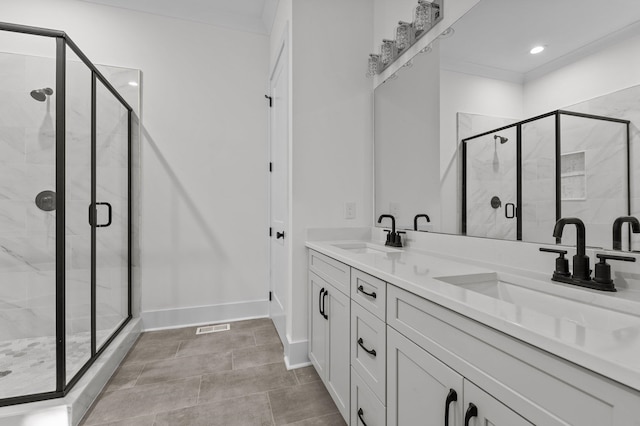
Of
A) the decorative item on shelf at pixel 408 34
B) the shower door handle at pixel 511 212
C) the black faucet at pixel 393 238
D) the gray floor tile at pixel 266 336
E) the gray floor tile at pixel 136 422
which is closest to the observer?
the shower door handle at pixel 511 212

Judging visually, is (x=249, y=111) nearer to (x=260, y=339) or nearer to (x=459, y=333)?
(x=260, y=339)

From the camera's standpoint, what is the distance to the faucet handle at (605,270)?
817 millimetres

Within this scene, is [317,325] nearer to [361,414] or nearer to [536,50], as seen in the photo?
[361,414]

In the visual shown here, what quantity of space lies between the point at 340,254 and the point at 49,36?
1.87m

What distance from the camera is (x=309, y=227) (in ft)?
6.81

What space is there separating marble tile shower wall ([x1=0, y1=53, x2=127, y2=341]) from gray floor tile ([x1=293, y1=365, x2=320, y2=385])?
1377mm

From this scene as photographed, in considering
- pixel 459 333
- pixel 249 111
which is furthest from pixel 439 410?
pixel 249 111

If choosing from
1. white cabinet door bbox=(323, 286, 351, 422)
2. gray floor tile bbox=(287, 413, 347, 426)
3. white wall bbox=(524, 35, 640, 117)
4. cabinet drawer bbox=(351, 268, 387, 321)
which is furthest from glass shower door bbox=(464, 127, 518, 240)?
gray floor tile bbox=(287, 413, 347, 426)

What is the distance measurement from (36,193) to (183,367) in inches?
62.0

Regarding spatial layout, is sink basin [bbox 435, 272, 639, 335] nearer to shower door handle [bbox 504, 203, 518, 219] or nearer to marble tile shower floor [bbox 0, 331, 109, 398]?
shower door handle [bbox 504, 203, 518, 219]

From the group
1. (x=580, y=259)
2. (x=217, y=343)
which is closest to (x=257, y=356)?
(x=217, y=343)

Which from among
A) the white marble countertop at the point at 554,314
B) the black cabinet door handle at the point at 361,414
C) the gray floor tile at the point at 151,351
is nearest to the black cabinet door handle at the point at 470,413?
the white marble countertop at the point at 554,314

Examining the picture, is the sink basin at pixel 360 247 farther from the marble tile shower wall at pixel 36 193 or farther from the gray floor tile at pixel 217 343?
the marble tile shower wall at pixel 36 193

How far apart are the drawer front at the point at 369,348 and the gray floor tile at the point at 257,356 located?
3.36 feet
